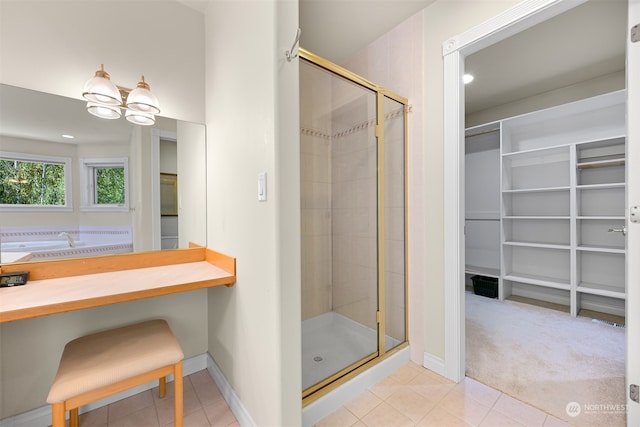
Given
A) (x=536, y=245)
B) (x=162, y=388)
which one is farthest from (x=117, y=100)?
(x=536, y=245)

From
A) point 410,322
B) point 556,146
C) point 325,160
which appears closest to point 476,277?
point 556,146

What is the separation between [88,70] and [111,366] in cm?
153

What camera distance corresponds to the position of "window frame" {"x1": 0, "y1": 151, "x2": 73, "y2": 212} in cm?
128

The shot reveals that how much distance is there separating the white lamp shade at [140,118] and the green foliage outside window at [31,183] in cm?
44

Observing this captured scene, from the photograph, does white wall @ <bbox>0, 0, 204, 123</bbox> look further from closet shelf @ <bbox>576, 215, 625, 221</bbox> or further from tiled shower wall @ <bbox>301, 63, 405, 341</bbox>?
closet shelf @ <bbox>576, 215, 625, 221</bbox>

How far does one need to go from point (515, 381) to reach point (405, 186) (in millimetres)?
1450

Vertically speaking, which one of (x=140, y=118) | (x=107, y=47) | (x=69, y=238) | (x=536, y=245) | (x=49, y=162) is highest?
(x=107, y=47)

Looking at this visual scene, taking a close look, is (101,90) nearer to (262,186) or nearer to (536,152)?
(262,186)

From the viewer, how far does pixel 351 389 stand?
1.56 meters

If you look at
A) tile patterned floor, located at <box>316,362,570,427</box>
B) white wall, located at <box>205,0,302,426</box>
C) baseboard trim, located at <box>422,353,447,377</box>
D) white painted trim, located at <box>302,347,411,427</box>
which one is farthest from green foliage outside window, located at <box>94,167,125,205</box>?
baseboard trim, located at <box>422,353,447,377</box>

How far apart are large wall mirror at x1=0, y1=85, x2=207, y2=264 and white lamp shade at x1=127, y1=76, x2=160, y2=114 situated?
0.12 meters

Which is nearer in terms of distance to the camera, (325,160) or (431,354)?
(431,354)

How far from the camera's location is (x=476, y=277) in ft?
11.4

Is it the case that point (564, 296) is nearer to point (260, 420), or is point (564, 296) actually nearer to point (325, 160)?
point (325, 160)
